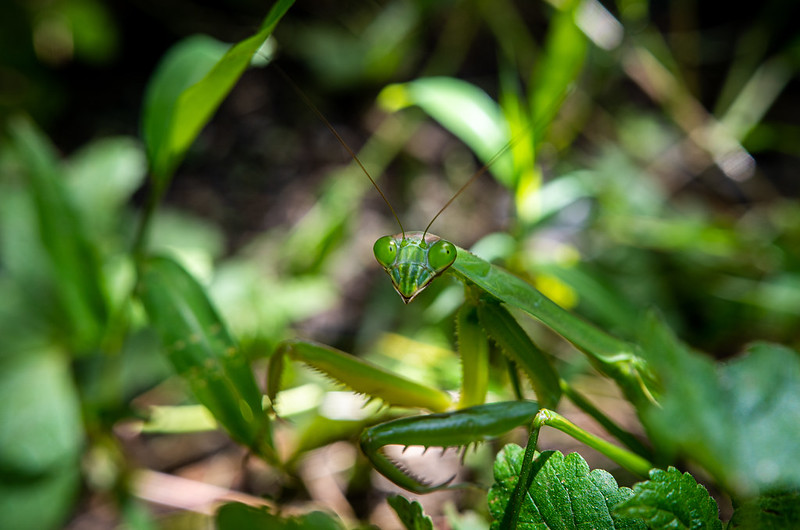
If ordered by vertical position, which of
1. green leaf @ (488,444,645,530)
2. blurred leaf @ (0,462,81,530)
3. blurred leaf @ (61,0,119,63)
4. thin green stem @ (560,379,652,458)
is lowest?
blurred leaf @ (0,462,81,530)

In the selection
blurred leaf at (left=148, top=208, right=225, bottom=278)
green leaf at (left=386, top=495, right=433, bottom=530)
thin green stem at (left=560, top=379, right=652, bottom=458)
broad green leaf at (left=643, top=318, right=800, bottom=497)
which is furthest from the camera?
blurred leaf at (left=148, top=208, right=225, bottom=278)

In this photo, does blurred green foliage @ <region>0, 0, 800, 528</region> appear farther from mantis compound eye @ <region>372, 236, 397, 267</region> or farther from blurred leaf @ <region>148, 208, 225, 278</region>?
mantis compound eye @ <region>372, 236, 397, 267</region>

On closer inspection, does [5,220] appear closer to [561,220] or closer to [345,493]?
[345,493]

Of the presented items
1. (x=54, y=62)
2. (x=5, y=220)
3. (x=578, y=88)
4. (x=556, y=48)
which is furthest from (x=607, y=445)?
(x=54, y=62)

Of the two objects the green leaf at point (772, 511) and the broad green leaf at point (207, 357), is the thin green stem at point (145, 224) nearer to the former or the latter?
the broad green leaf at point (207, 357)

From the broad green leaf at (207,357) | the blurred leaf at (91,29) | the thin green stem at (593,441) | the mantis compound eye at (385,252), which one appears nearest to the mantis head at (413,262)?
the mantis compound eye at (385,252)

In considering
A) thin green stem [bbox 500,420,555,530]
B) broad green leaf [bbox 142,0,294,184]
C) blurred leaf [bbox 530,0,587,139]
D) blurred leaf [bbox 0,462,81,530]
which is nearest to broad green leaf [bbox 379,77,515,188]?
blurred leaf [bbox 530,0,587,139]

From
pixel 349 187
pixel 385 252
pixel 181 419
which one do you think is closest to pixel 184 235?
pixel 349 187
